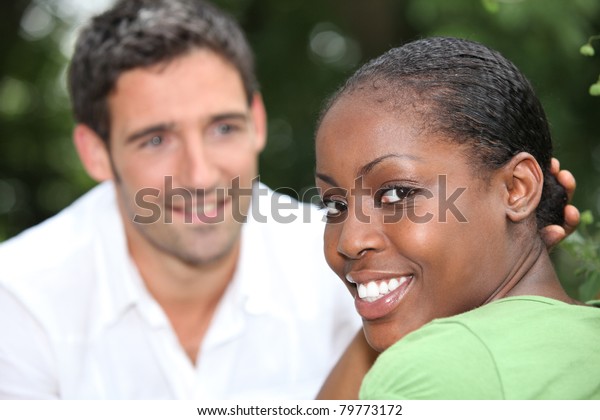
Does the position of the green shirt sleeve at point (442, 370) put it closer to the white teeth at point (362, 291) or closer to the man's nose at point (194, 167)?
the white teeth at point (362, 291)

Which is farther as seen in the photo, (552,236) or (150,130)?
(150,130)

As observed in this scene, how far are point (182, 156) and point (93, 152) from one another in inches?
23.1

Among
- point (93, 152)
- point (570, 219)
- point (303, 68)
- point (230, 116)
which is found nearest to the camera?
point (570, 219)

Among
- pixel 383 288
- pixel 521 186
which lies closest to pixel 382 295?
pixel 383 288

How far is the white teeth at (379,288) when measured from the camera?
6.13 ft

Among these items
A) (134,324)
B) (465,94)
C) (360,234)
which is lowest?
(134,324)

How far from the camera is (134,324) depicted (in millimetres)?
3418

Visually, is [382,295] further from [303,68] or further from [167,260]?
[303,68]

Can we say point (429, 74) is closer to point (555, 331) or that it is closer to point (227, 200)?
point (555, 331)

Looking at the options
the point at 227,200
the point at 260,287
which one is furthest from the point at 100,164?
the point at 260,287

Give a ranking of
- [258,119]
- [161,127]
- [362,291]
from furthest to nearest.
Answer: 1. [258,119]
2. [161,127]
3. [362,291]

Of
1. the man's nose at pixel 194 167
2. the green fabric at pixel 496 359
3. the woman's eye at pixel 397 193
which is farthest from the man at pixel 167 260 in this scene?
the green fabric at pixel 496 359

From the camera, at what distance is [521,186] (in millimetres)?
1898

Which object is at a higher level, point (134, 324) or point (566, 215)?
point (566, 215)
